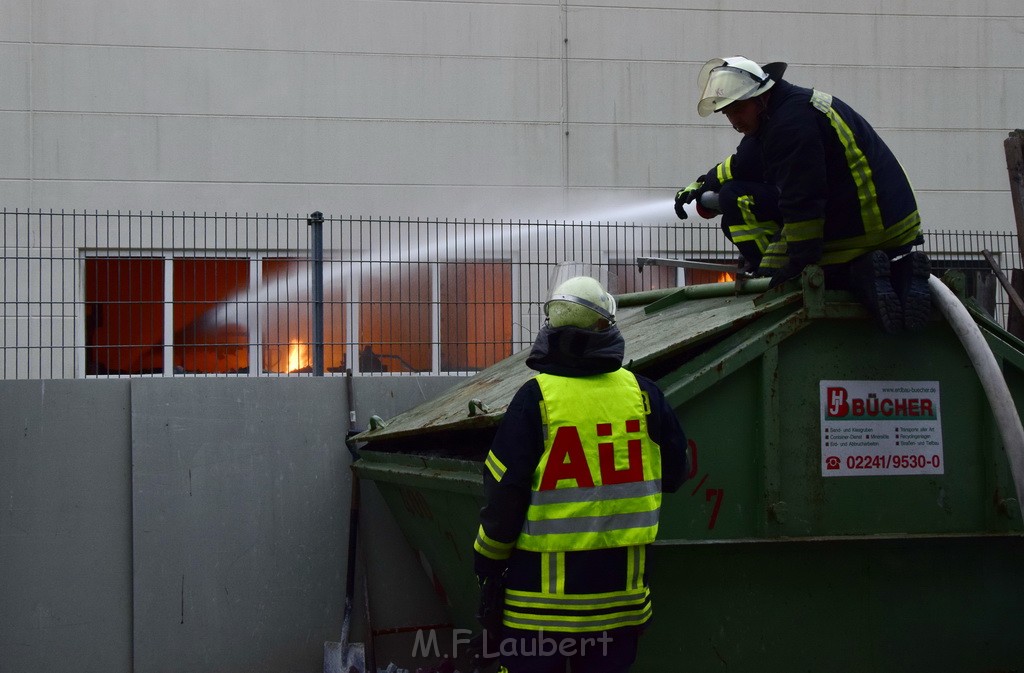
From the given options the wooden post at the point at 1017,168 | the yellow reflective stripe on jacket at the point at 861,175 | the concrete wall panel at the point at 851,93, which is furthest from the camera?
the concrete wall panel at the point at 851,93

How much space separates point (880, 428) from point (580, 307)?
1461 millimetres

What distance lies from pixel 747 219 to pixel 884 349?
888mm

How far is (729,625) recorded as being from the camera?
3.88 metres

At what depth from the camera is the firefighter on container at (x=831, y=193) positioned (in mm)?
4039

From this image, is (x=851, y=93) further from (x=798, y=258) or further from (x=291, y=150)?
(x=798, y=258)

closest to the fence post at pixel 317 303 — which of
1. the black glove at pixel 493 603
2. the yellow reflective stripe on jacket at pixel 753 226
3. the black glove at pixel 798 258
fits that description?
the yellow reflective stripe on jacket at pixel 753 226

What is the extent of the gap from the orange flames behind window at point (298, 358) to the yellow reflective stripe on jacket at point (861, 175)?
395cm

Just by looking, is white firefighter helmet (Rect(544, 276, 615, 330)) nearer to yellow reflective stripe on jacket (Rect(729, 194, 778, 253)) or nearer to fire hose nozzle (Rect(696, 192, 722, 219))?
yellow reflective stripe on jacket (Rect(729, 194, 778, 253))

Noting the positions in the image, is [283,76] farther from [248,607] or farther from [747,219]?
[747,219]

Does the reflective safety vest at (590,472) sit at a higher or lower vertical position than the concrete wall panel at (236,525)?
higher

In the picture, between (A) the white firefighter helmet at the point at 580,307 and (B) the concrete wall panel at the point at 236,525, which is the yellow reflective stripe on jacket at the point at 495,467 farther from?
(B) the concrete wall panel at the point at 236,525

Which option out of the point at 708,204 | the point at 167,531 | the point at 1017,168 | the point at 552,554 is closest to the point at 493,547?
the point at 552,554

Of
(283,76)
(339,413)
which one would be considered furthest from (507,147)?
(339,413)

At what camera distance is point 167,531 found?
632 cm
